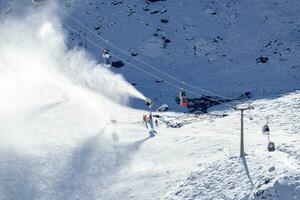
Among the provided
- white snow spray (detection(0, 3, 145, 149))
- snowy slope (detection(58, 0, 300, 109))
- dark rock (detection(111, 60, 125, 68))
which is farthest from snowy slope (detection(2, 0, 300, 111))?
white snow spray (detection(0, 3, 145, 149))

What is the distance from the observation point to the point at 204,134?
137ft

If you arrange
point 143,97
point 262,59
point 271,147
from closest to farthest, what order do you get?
point 271,147 < point 143,97 < point 262,59

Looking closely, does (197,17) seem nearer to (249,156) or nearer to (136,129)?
(136,129)

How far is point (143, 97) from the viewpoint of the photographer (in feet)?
Answer: 174

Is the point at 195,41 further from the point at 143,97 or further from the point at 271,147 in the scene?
the point at 271,147

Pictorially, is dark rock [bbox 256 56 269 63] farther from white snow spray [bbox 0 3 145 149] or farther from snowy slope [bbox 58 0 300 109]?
white snow spray [bbox 0 3 145 149]

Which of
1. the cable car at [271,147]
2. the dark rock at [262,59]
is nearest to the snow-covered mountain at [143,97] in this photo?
the dark rock at [262,59]

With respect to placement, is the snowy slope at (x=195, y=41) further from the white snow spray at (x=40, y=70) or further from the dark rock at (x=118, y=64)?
the white snow spray at (x=40, y=70)

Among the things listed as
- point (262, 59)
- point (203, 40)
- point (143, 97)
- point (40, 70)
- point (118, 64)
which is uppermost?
point (203, 40)

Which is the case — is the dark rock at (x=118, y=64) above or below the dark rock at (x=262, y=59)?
below

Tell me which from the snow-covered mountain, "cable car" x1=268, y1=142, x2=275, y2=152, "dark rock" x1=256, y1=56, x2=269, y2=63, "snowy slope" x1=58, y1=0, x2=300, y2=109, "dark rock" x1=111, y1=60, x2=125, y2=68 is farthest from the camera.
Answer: "dark rock" x1=256, y1=56, x2=269, y2=63

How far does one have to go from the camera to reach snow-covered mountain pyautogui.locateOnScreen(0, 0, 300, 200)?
107 ft

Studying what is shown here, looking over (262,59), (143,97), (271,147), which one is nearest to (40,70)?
(143,97)

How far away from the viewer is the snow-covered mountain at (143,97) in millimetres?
32688
